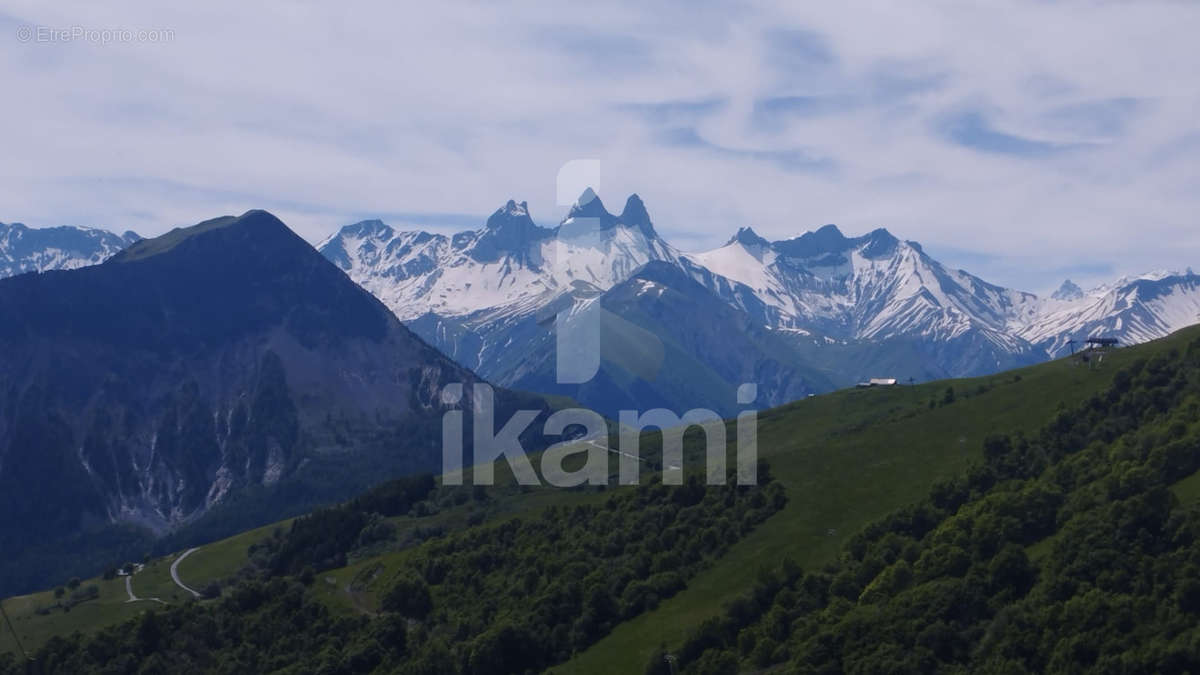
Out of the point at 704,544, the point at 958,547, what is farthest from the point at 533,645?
the point at 958,547

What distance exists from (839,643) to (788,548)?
1640 inches

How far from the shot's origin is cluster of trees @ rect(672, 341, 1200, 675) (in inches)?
4811

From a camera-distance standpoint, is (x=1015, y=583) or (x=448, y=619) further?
(x=448, y=619)

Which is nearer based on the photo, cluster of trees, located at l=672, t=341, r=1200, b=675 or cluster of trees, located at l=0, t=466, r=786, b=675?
cluster of trees, located at l=672, t=341, r=1200, b=675

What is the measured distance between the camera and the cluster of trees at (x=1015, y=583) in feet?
401

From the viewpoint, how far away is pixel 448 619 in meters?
181

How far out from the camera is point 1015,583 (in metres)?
139

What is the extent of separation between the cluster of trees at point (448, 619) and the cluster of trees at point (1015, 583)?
24146 millimetres

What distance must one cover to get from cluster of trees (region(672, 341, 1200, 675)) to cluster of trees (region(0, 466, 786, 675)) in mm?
24146

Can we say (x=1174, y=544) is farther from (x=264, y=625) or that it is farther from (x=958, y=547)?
(x=264, y=625)

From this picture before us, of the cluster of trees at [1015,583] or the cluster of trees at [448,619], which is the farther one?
the cluster of trees at [448,619]

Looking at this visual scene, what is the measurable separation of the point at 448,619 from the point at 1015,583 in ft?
275

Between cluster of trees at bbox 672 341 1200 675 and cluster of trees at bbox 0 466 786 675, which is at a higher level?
cluster of trees at bbox 672 341 1200 675

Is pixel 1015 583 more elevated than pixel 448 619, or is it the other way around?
pixel 1015 583
